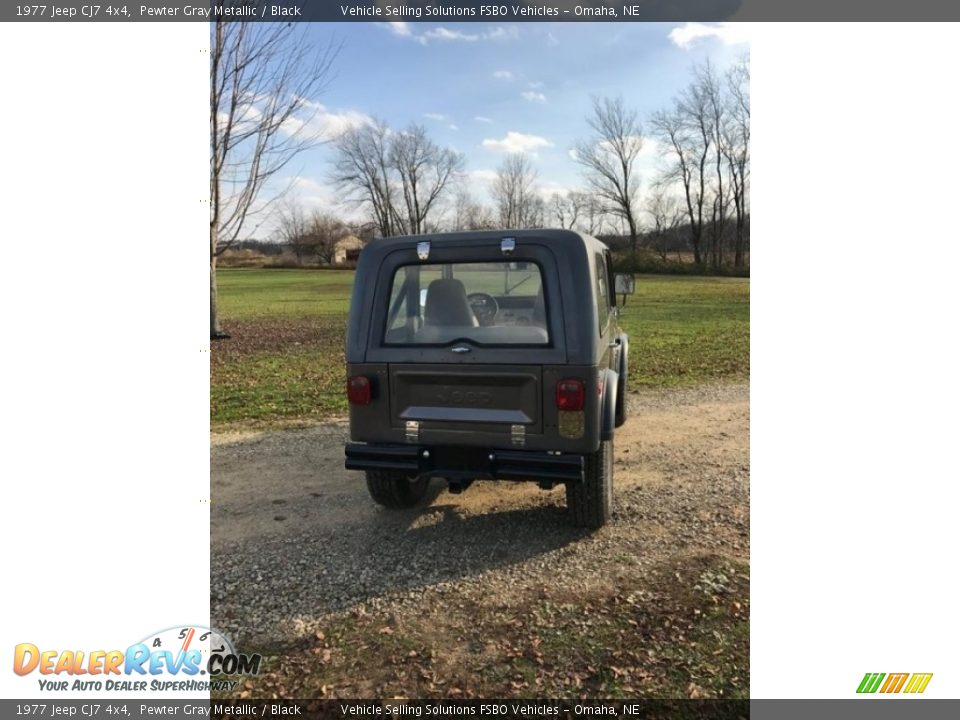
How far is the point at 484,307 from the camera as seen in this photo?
3828 millimetres

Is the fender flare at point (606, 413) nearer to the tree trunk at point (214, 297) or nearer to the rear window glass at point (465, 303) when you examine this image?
the rear window glass at point (465, 303)

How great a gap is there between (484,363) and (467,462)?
0.65 m

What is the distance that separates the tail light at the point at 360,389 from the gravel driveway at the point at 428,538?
1.00 m

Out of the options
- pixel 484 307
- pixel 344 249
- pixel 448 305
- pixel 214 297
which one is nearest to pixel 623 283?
pixel 484 307

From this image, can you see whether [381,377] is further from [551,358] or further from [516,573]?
[516,573]

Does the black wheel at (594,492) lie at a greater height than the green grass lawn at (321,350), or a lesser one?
lesser

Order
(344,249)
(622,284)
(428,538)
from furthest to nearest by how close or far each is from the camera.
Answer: (344,249), (622,284), (428,538)

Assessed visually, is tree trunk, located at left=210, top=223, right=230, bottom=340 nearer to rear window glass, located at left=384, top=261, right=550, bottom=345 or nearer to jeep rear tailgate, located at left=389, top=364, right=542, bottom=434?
rear window glass, located at left=384, top=261, right=550, bottom=345

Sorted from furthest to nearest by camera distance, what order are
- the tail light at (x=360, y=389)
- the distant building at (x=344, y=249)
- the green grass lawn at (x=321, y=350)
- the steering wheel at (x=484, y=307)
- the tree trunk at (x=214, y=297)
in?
1. the distant building at (x=344, y=249)
2. the tree trunk at (x=214, y=297)
3. the green grass lawn at (x=321, y=350)
4. the steering wheel at (x=484, y=307)
5. the tail light at (x=360, y=389)

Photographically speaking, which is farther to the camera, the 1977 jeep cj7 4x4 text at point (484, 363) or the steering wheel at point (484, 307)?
the steering wheel at point (484, 307)

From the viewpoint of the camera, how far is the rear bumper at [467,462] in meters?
3.38
